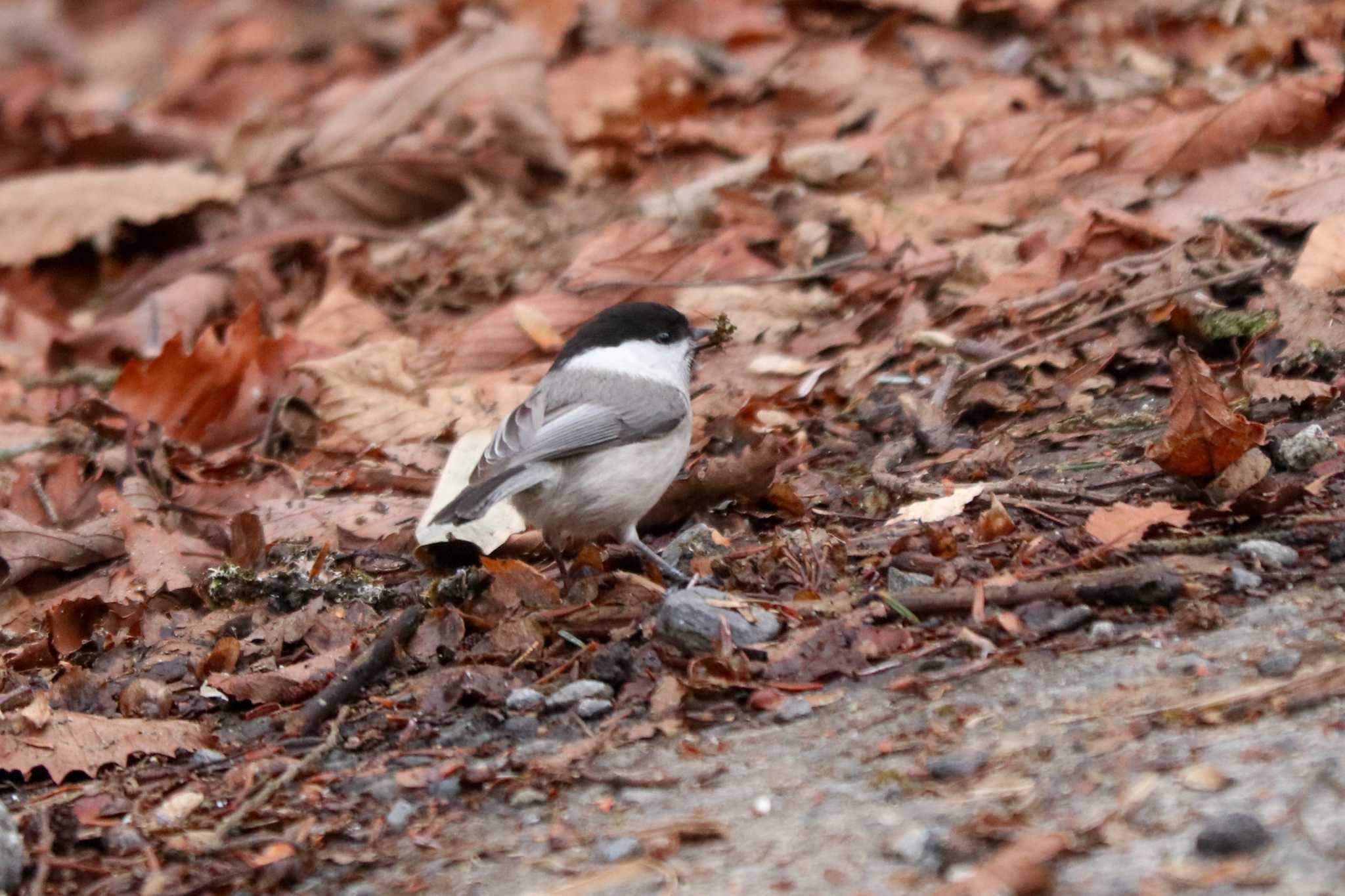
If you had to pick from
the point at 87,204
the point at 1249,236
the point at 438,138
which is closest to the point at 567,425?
the point at 1249,236

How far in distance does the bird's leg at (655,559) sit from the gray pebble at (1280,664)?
113cm

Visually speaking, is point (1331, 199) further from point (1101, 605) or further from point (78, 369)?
point (78, 369)

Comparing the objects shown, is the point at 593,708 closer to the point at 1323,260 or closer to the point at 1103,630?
the point at 1103,630

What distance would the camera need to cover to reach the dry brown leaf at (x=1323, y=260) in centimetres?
364

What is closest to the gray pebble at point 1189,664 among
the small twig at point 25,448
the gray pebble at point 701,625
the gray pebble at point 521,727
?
the gray pebble at point 701,625

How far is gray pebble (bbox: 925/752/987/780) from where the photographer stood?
2066mm

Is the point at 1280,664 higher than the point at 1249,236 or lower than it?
higher

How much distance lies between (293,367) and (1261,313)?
269 cm

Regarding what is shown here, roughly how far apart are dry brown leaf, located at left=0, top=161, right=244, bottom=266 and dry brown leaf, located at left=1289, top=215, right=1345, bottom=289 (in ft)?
13.3

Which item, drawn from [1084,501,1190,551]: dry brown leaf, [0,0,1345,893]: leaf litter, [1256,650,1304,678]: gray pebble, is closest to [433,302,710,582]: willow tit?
[0,0,1345,893]: leaf litter

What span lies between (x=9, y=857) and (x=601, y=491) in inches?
58.3

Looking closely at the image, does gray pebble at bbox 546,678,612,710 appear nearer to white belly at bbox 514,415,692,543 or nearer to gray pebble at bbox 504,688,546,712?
gray pebble at bbox 504,688,546,712

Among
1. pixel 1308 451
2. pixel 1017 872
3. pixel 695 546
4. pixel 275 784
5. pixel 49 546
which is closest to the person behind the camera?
pixel 1017 872

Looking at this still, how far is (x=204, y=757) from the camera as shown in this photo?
257 cm
